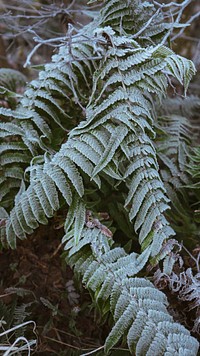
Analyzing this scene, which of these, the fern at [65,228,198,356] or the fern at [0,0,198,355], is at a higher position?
the fern at [0,0,198,355]

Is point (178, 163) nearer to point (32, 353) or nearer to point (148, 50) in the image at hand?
point (148, 50)

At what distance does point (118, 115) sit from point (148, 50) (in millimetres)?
201

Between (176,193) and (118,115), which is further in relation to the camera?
(176,193)

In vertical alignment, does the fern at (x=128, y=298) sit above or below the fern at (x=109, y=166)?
below

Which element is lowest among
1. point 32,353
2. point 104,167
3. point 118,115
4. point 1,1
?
point 32,353

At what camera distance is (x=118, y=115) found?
3.92ft

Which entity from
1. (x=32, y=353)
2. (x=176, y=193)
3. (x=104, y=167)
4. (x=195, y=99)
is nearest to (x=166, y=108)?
(x=195, y=99)

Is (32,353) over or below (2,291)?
below

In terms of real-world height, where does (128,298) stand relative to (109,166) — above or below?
below

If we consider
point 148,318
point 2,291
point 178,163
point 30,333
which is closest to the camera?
point 148,318

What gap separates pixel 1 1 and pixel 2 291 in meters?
1.97

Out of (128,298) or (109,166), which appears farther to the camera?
(109,166)

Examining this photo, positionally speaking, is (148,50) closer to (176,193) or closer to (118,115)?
(118,115)

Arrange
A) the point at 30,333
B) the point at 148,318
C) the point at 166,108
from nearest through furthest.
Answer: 1. the point at 148,318
2. the point at 30,333
3. the point at 166,108
